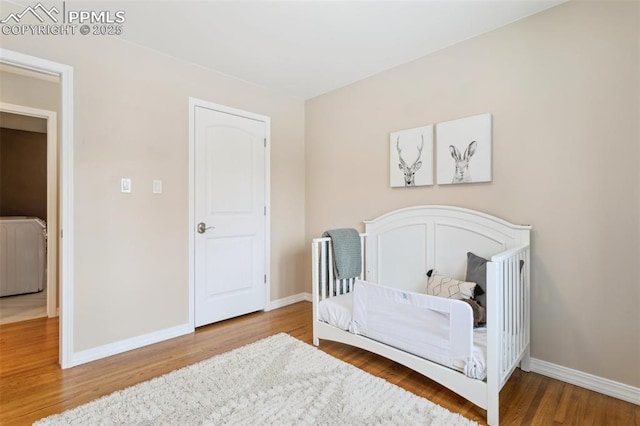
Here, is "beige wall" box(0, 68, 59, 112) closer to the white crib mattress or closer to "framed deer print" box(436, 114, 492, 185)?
the white crib mattress

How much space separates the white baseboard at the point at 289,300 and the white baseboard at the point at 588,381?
7.41 feet

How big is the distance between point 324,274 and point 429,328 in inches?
37.8

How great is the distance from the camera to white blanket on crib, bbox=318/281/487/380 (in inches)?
62.2

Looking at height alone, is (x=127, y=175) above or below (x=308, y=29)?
below

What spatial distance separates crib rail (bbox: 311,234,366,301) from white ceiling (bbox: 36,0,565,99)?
1557 millimetres

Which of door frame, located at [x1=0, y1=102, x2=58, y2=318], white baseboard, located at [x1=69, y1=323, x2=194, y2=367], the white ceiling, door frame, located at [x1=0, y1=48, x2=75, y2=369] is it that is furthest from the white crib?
door frame, located at [x1=0, y1=102, x2=58, y2=318]

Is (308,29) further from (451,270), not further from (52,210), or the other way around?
(52,210)

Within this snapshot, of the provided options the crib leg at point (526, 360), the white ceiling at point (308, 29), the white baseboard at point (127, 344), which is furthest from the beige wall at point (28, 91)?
the crib leg at point (526, 360)

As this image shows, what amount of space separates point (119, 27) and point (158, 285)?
1951mm

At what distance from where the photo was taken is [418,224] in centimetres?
250

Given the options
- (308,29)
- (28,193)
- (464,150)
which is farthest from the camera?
(28,193)

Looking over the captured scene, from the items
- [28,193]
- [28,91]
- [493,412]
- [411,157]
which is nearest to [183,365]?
[493,412]

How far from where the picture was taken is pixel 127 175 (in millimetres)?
2328

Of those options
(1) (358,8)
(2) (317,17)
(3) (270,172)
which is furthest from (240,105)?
(1) (358,8)
